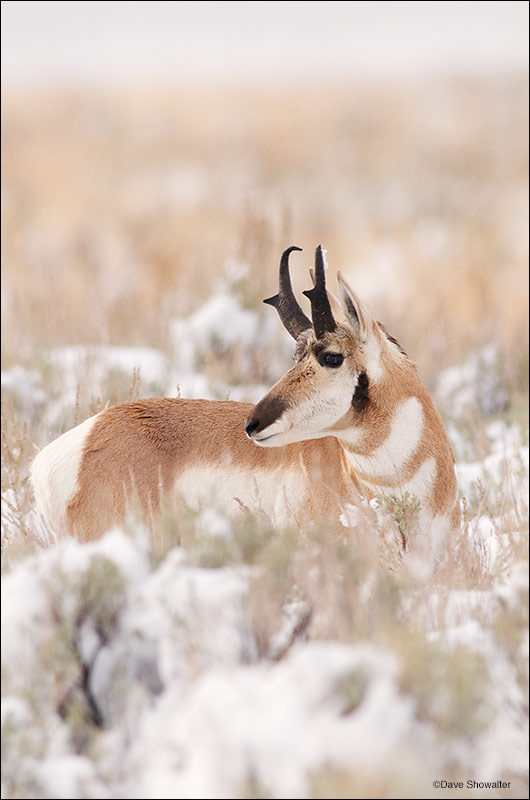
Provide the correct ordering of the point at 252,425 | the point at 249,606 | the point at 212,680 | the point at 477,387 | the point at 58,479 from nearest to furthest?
1. the point at 212,680
2. the point at 249,606
3. the point at 252,425
4. the point at 58,479
5. the point at 477,387

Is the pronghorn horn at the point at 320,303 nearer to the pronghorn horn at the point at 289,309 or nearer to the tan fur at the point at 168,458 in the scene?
the pronghorn horn at the point at 289,309

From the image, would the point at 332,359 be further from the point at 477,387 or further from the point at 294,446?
the point at 477,387

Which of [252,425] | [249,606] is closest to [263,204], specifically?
[252,425]

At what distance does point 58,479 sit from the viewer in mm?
3779

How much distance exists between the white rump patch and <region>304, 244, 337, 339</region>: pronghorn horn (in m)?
1.04

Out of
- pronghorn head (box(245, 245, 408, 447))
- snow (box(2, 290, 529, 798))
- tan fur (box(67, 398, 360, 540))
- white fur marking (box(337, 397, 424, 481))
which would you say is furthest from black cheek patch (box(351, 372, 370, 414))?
snow (box(2, 290, 529, 798))

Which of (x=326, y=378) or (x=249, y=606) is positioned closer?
(x=249, y=606)

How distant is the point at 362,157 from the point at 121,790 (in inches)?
907

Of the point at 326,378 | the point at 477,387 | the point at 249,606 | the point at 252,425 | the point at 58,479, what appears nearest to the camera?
the point at 249,606

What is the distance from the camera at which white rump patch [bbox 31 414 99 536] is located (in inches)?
148

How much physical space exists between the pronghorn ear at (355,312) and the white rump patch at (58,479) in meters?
1.16

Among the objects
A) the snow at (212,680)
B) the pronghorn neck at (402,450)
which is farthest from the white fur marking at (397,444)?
the snow at (212,680)

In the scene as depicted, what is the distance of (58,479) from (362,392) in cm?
125

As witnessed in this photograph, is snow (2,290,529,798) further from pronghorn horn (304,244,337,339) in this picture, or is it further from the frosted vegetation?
pronghorn horn (304,244,337,339)
